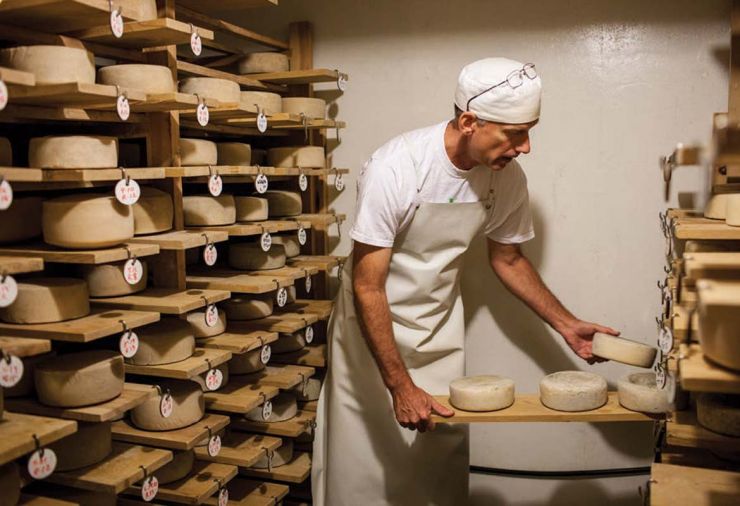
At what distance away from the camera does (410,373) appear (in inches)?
102

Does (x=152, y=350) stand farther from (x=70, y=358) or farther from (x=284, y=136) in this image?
(x=284, y=136)

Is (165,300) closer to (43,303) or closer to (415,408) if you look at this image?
(43,303)

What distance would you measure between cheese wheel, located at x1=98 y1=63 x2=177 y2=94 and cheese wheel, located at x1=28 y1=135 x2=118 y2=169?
24 centimetres

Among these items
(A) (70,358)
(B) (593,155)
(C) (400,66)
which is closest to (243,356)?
(A) (70,358)

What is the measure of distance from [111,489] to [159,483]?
1.30ft

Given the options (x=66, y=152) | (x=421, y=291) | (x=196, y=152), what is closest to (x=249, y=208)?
(x=196, y=152)

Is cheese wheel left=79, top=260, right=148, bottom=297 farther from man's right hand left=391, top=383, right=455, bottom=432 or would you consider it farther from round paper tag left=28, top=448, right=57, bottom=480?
man's right hand left=391, top=383, right=455, bottom=432

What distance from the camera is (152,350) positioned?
2.18m

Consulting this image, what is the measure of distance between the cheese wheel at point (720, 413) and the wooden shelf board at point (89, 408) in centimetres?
154

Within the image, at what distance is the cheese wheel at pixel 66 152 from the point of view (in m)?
1.90

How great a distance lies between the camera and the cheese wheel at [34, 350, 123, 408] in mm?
1919

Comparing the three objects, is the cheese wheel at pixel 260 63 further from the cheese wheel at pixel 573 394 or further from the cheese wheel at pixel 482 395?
the cheese wheel at pixel 573 394

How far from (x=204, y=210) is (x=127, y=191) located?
0.48 meters

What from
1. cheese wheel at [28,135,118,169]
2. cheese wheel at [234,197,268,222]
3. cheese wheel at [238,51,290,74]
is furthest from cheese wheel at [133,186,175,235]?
cheese wheel at [238,51,290,74]
